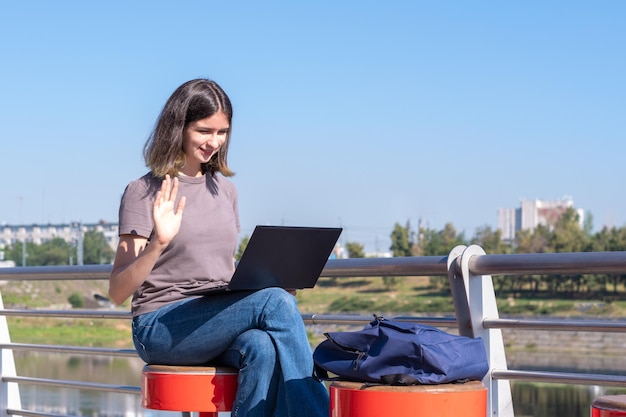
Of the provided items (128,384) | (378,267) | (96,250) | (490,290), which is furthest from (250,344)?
(96,250)

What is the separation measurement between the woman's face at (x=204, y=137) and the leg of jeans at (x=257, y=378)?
1.88 ft

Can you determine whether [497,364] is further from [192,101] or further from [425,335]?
[192,101]

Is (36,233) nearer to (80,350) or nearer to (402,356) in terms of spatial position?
(80,350)

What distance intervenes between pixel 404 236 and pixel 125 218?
92.2 metres

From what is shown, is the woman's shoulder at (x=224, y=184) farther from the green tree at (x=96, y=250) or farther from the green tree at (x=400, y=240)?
the green tree at (x=96, y=250)

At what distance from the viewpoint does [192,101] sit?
278 cm

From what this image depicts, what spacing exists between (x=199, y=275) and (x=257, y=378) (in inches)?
16.2

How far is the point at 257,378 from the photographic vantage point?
2.47 m

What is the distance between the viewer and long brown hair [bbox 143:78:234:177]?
2.78 m

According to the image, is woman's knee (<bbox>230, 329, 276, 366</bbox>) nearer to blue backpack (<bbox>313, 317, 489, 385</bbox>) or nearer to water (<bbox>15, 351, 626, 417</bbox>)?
blue backpack (<bbox>313, 317, 489, 385</bbox>)

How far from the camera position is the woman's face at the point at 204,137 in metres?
2.80


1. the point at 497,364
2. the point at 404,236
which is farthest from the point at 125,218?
the point at 404,236

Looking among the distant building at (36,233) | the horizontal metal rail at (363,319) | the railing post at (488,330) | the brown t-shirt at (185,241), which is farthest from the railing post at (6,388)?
the distant building at (36,233)

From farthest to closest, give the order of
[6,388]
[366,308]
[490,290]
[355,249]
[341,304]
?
1. [355,249]
2. [366,308]
3. [341,304]
4. [6,388]
5. [490,290]
